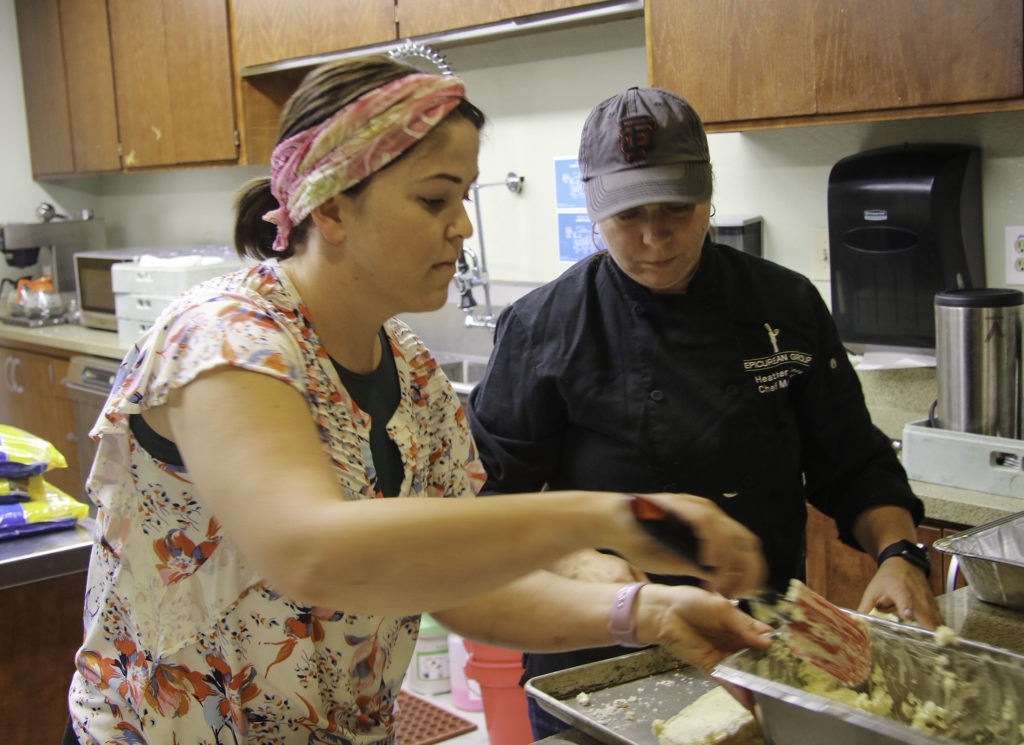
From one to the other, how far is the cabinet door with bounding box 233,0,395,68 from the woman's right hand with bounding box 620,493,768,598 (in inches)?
107

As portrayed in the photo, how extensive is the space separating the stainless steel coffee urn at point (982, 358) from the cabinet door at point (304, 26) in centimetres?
200

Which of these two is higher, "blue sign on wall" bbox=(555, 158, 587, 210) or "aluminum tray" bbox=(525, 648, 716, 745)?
"blue sign on wall" bbox=(555, 158, 587, 210)

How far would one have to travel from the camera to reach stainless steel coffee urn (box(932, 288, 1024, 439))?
2.05 metres

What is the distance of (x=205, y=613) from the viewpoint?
103 cm

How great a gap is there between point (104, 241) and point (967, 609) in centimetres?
493

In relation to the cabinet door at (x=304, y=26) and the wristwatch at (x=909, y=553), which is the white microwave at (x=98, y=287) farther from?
the wristwatch at (x=909, y=553)

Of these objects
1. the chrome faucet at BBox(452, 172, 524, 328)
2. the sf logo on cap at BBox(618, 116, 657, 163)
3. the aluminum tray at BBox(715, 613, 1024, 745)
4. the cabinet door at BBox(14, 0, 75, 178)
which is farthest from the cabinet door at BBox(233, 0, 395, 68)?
the aluminum tray at BBox(715, 613, 1024, 745)

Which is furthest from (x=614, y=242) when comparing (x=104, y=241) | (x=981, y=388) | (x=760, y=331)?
(x=104, y=241)

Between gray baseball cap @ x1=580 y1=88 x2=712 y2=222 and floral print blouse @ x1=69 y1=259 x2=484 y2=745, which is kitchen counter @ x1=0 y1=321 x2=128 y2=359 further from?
floral print blouse @ x1=69 y1=259 x2=484 y2=745

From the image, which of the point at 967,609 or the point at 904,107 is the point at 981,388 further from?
the point at 967,609

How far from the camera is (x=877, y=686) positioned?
115cm

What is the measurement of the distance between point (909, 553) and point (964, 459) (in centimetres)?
71

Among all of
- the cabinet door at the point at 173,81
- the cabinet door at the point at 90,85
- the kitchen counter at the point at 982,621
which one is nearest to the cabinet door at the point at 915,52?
the kitchen counter at the point at 982,621

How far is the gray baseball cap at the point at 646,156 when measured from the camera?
1.48m
